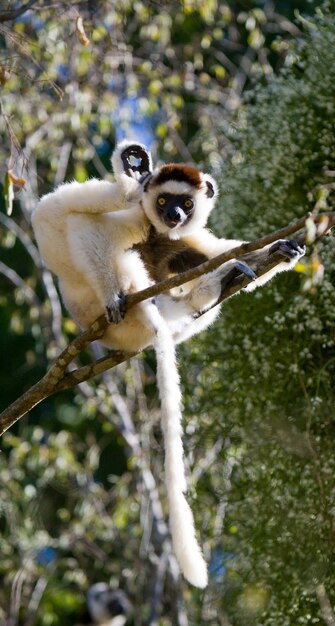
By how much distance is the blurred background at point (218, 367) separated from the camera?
13.1 feet

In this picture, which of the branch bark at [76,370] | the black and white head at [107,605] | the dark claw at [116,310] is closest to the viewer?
the branch bark at [76,370]

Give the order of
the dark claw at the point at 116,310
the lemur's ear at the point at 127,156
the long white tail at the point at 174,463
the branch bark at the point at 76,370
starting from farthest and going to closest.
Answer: the lemur's ear at the point at 127,156, the dark claw at the point at 116,310, the branch bark at the point at 76,370, the long white tail at the point at 174,463

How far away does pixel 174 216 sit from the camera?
3.95 metres

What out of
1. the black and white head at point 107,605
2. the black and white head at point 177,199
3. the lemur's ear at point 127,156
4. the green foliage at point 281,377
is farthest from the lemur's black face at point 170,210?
the black and white head at point 107,605

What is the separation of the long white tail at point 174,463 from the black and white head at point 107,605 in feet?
14.2

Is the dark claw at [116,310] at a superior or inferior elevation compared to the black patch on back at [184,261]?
superior

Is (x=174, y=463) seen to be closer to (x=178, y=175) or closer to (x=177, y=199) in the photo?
(x=177, y=199)

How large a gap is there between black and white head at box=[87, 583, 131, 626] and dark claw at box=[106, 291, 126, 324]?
4375mm

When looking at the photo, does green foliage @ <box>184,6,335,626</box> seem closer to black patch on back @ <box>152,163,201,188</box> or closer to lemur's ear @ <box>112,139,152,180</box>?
black patch on back @ <box>152,163,201,188</box>

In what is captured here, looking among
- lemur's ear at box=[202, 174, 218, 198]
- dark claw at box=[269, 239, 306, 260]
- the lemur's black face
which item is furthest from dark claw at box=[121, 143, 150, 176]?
dark claw at box=[269, 239, 306, 260]

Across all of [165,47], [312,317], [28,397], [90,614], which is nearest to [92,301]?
[28,397]

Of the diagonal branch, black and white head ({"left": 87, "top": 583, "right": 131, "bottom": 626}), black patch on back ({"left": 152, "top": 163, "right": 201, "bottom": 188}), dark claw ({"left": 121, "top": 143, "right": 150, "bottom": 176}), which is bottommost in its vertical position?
black and white head ({"left": 87, "top": 583, "right": 131, "bottom": 626})

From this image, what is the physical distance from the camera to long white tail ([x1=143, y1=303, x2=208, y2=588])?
9.52 ft

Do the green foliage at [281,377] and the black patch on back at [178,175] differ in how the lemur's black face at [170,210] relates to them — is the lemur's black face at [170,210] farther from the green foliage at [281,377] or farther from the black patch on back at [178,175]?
the green foliage at [281,377]
